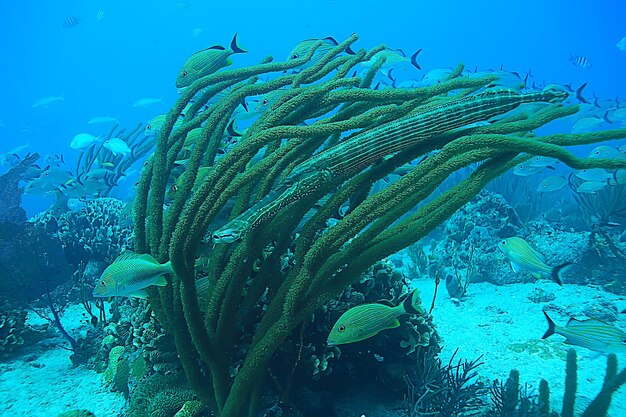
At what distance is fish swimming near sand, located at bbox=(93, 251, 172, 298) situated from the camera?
105 inches

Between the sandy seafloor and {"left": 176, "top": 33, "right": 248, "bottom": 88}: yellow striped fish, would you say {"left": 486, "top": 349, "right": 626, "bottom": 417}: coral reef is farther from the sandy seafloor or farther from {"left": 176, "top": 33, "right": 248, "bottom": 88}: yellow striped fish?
{"left": 176, "top": 33, "right": 248, "bottom": 88}: yellow striped fish

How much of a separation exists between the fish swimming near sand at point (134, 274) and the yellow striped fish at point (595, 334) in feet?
11.4

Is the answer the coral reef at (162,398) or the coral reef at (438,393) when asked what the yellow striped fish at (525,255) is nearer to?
the coral reef at (438,393)

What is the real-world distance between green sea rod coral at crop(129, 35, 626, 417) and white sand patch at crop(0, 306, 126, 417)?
7.62ft

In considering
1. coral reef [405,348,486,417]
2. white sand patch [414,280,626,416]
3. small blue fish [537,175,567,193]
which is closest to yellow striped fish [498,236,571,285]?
white sand patch [414,280,626,416]

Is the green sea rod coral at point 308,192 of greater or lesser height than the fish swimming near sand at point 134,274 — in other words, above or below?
above

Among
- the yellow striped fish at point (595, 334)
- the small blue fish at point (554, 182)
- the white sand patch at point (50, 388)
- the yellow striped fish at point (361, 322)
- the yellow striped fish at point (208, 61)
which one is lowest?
the white sand patch at point (50, 388)

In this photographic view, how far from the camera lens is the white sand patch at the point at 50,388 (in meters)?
4.43

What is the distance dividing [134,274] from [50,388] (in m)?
3.67

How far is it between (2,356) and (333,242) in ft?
20.6

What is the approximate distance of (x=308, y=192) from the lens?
2230 mm

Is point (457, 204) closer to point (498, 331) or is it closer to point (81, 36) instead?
point (498, 331)

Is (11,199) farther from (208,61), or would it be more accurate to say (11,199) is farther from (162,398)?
(162,398)

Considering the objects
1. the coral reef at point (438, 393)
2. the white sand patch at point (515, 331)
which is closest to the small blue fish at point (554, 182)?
the white sand patch at point (515, 331)
